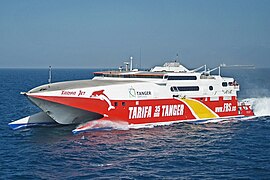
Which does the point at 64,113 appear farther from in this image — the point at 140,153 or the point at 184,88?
the point at 184,88

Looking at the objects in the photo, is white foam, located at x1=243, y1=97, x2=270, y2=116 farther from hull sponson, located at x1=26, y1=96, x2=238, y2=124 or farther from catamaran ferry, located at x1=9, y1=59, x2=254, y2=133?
hull sponson, located at x1=26, y1=96, x2=238, y2=124

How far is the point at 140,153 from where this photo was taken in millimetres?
28125

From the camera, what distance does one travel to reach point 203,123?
132 ft

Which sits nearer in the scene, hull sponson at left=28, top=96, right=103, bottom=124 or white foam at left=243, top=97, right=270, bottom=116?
hull sponson at left=28, top=96, right=103, bottom=124

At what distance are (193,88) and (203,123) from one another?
13.0 feet

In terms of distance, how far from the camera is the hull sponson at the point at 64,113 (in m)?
34.0

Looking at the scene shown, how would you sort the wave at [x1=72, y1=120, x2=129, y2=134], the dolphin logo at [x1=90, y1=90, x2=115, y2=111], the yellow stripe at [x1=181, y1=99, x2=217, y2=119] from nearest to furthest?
the dolphin logo at [x1=90, y1=90, x2=115, y2=111] < the wave at [x1=72, y1=120, x2=129, y2=134] < the yellow stripe at [x1=181, y1=99, x2=217, y2=119]

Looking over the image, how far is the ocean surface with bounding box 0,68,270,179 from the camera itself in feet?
77.1

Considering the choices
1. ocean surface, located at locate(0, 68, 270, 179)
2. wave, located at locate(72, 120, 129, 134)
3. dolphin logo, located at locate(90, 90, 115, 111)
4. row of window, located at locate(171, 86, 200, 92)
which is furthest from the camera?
row of window, located at locate(171, 86, 200, 92)

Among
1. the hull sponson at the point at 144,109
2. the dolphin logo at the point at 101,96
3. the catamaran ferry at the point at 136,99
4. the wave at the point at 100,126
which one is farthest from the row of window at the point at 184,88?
the dolphin logo at the point at 101,96

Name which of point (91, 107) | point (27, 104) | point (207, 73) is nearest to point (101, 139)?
point (91, 107)

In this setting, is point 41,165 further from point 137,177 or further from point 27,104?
point 27,104

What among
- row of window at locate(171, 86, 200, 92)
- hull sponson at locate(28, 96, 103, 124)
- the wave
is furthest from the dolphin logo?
row of window at locate(171, 86, 200, 92)

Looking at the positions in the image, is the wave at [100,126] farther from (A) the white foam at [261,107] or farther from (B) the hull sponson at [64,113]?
(A) the white foam at [261,107]
